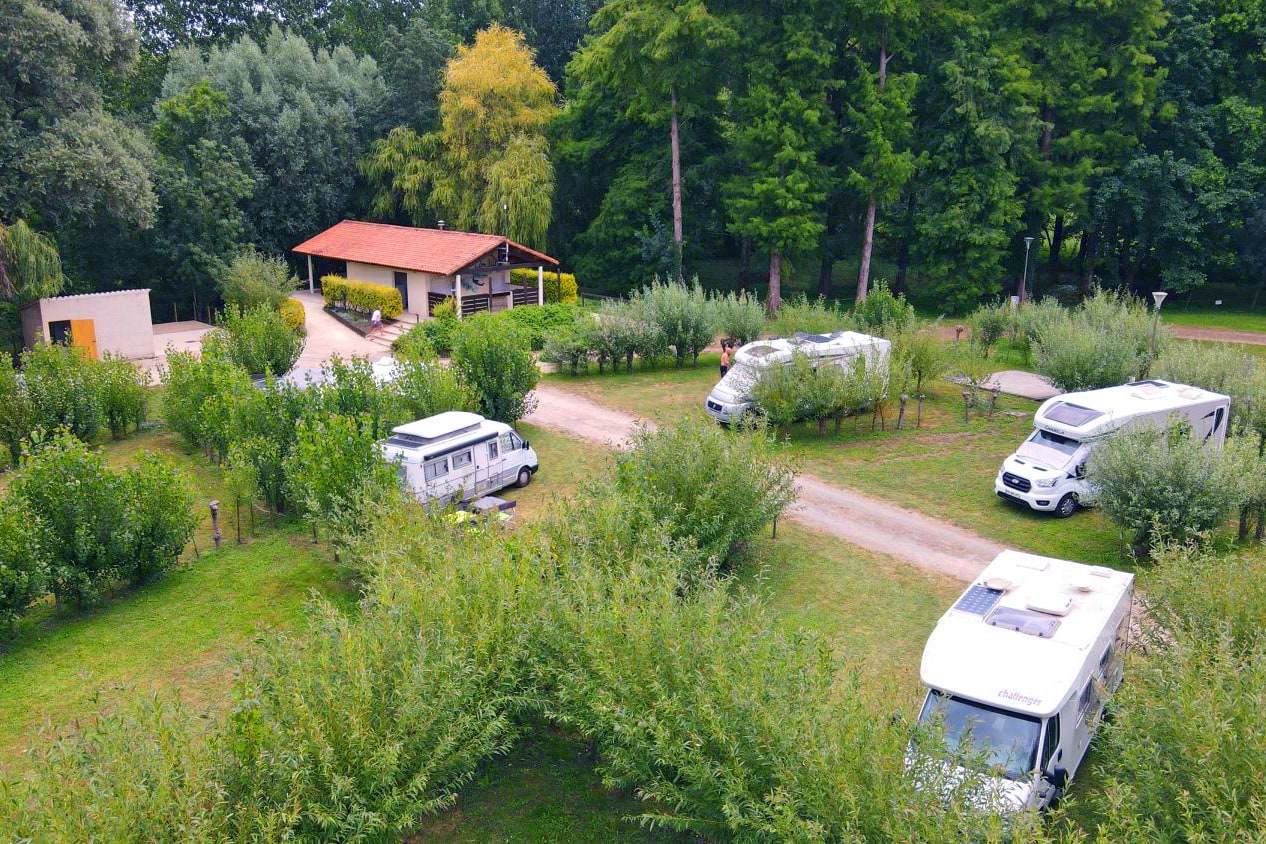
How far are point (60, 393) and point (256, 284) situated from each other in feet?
44.5

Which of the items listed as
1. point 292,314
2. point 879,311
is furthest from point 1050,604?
point 292,314

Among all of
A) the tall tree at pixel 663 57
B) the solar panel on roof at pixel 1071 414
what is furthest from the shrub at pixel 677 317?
the solar panel on roof at pixel 1071 414

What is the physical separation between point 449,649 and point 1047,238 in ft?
139

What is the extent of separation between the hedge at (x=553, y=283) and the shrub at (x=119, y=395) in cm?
1681

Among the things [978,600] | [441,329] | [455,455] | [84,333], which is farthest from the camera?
[84,333]

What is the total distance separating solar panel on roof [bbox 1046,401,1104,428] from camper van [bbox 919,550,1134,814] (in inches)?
297

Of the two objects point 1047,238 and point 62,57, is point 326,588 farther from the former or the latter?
point 1047,238

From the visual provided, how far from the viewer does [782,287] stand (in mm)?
45031

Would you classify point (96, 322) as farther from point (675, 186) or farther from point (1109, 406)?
point (1109, 406)

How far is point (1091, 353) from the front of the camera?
896 inches

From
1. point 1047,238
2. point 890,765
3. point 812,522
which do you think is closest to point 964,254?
point 1047,238

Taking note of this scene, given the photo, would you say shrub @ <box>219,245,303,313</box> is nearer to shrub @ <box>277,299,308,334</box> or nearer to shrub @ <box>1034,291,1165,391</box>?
shrub @ <box>277,299,308,334</box>

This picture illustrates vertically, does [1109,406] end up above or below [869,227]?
below

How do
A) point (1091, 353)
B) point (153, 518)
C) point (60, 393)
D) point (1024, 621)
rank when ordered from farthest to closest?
1. point (1091, 353)
2. point (60, 393)
3. point (153, 518)
4. point (1024, 621)
